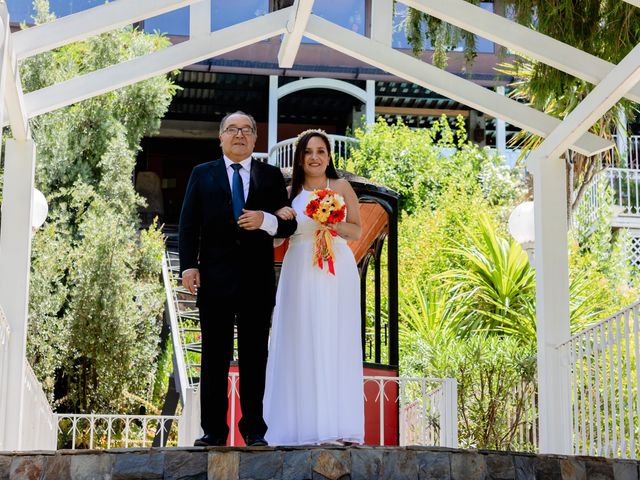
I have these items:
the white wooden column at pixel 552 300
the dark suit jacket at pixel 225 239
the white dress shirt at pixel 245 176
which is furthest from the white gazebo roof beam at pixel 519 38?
the dark suit jacket at pixel 225 239

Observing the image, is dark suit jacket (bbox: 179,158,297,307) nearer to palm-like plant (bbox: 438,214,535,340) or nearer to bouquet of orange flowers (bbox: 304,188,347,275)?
bouquet of orange flowers (bbox: 304,188,347,275)

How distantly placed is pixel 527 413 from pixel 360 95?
488 inches

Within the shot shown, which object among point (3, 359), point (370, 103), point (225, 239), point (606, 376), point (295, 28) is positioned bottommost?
point (606, 376)

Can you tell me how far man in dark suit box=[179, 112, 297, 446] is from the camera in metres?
5.53

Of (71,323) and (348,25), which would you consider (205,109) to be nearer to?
(348,25)

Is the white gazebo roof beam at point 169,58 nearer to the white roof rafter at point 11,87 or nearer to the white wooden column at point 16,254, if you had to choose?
the white roof rafter at point 11,87

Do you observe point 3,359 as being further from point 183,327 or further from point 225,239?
point 183,327

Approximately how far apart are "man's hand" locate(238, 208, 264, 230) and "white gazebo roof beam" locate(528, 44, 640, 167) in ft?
8.60

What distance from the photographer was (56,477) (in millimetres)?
4816

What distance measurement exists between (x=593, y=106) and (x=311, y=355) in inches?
106

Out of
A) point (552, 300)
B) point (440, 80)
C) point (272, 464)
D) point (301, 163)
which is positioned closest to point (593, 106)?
point (440, 80)

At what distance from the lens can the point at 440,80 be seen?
8320 millimetres

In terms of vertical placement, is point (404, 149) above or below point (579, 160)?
above

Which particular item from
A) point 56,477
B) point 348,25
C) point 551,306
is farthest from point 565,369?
point 348,25
